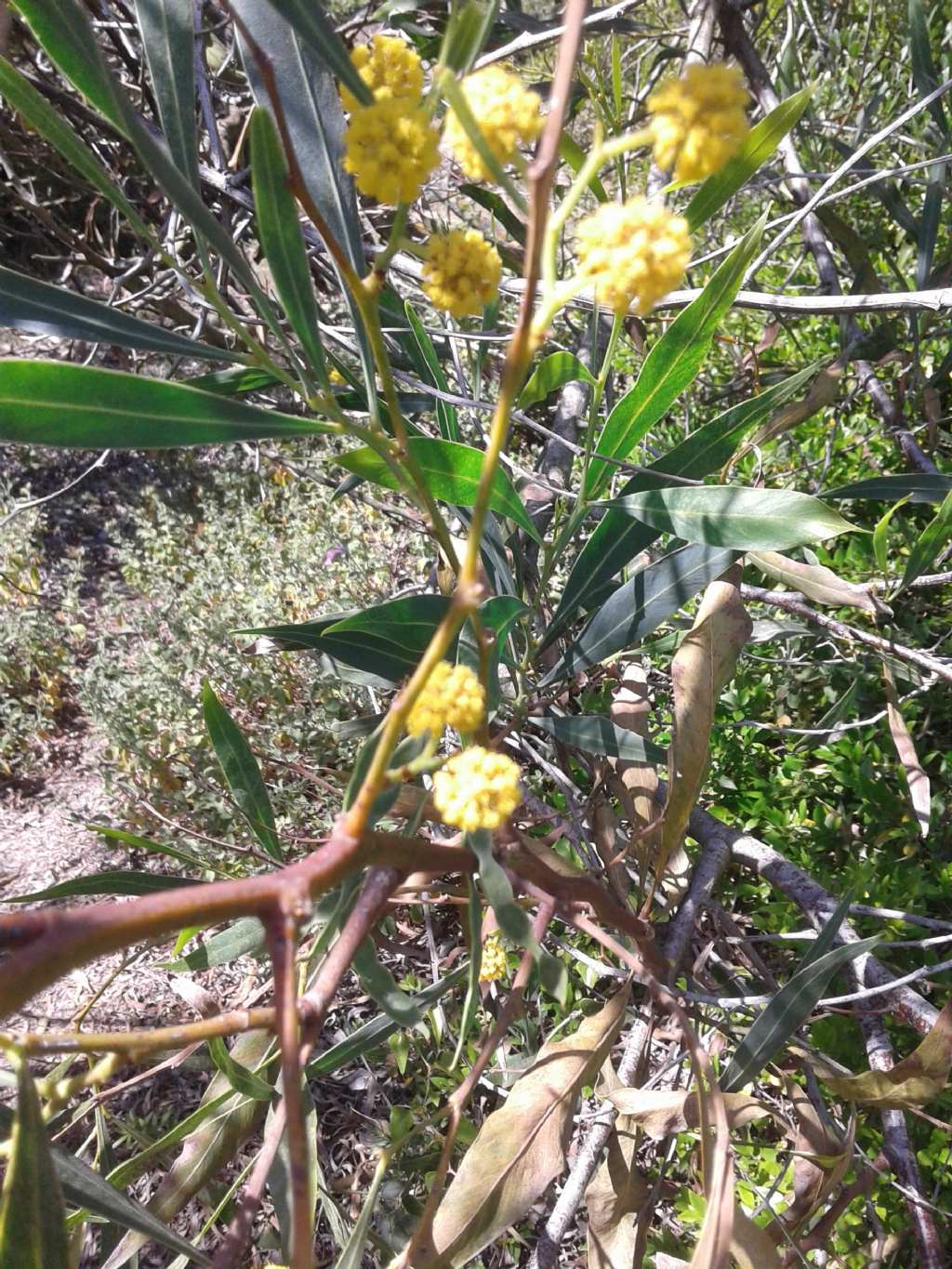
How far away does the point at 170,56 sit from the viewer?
57cm

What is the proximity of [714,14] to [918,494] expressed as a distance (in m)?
0.87

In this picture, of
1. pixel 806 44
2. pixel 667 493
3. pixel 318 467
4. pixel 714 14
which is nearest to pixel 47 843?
pixel 318 467

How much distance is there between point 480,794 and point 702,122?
27cm

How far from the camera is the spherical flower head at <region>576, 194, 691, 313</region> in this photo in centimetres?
27

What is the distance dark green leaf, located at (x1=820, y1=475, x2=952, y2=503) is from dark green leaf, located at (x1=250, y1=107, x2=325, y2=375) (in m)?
0.60

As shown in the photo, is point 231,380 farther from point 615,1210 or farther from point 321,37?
point 615,1210

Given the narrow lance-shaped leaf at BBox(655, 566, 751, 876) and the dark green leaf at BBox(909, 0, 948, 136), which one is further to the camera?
the dark green leaf at BBox(909, 0, 948, 136)

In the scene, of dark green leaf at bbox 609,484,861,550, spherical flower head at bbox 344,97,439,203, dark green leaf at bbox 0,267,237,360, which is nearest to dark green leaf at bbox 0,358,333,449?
dark green leaf at bbox 0,267,237,360

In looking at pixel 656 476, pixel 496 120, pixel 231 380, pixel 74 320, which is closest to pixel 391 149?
pixel 496 120

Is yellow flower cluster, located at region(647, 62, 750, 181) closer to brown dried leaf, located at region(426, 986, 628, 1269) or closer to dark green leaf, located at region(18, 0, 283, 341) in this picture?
dark green leaf, located at region(18, 0, 283, 341)

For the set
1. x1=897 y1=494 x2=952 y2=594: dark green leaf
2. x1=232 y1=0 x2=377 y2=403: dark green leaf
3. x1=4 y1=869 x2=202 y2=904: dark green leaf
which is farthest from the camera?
x1=897 y1=494 x2=952 y2=594: dark green leaf

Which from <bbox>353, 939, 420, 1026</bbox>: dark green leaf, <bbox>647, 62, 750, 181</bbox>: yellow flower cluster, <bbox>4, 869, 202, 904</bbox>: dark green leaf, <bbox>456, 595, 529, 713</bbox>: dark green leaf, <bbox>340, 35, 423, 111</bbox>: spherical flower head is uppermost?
<bbox>340, 35, 423, 111</bbox>: spherical flower head

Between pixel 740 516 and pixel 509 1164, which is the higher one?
pixel 740 516

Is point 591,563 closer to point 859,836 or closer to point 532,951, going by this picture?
point 532,951
